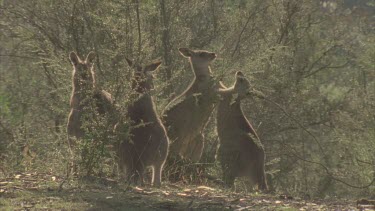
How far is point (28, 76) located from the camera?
59.6 feet

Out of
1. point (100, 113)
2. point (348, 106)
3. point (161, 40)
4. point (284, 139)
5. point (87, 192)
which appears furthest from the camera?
point (348, 106)

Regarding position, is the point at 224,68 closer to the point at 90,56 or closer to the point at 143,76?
the point at 90,56

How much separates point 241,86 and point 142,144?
2.61 m

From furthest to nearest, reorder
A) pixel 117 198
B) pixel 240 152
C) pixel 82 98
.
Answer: pixel 240 152
pixel 82 98
pixel 117 198

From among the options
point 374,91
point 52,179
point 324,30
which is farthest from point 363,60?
point 52,179

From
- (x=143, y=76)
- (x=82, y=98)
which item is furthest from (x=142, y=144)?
(x=82, y=98)

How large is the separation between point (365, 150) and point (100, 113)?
6980mm

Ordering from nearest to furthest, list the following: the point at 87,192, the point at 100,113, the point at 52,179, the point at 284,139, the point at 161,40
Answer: the point at 87,192 < the point at 52,179 < the point at 100,113 < the point at 161,40 < the point at 284,139

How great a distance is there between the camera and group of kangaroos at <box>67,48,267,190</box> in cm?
938

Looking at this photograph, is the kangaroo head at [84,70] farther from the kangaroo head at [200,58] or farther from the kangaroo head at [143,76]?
the kangaroo head at [200,58]

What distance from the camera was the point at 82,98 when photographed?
9781mm

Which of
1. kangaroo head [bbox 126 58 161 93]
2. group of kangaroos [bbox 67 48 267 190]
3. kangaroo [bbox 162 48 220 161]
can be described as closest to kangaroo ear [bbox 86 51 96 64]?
group of kangaroos [bbox 67 48 267 190]

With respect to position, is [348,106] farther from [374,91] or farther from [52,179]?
[52,179]

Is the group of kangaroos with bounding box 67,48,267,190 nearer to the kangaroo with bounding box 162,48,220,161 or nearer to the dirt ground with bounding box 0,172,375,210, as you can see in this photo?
the kangaroo with bounding box 162,48,220,161
